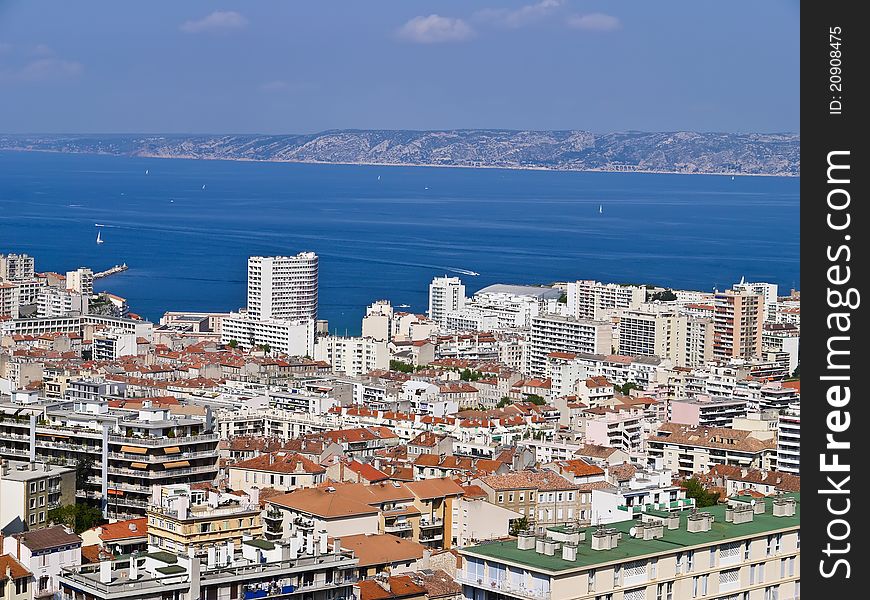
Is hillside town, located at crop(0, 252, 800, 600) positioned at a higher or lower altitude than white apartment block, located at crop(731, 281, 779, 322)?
lower

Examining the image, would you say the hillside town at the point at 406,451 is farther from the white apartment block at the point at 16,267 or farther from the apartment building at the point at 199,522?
the white apartment block at the point at 16,267

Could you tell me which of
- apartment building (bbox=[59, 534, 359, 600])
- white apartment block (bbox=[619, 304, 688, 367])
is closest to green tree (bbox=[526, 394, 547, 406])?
white apartment block (bbox=[619, 304, 688, 367])

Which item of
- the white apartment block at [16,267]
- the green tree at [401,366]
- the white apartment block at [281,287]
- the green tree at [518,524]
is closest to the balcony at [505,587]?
the green tree at [518,524]

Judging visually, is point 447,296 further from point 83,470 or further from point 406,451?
point 83,470

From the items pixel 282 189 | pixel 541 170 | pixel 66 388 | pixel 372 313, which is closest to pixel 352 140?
pixel 541 170

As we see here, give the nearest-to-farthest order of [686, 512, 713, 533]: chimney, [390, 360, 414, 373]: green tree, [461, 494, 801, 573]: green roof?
[461, 494, 801, 573]: green roof, [686, 512, 713, 533]: chimney, [390, 360, 414, 373]: green tree

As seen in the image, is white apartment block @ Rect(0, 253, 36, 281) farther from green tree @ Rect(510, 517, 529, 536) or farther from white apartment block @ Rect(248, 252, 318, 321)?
green tree @ Rect(510, 517, 529, 536)

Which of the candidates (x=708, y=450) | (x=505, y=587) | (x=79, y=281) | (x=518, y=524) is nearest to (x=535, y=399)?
(x=708, y=450)
